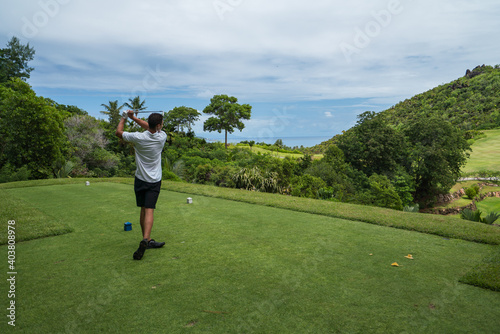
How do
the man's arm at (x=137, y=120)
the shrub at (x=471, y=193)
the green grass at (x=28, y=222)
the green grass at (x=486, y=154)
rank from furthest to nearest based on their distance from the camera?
the green grass at (x=486, y=154)
the shrub at (x=471, y=193)
the green grass at (x=28, y=222)
the man's arm at (x=137, y=120)

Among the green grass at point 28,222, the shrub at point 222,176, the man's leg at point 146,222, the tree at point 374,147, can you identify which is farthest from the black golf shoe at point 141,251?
the tree at point 374,147

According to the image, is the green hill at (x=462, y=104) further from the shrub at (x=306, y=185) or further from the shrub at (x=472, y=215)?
the shrub at (x=472, y=215)

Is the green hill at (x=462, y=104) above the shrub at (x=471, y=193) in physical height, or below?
above

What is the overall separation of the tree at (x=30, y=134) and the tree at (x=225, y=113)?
37.5 meters

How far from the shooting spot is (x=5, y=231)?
16.7 ft

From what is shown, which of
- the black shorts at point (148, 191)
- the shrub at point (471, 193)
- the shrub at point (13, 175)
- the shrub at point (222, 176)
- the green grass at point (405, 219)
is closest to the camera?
the black shorts at point (148, 191)

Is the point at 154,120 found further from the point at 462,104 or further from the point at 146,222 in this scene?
the point at 462,104

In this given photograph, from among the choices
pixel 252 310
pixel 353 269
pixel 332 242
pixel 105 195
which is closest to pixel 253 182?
pixel 105 195

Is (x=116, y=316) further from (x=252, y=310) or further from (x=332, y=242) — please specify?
(x=332, y=242)

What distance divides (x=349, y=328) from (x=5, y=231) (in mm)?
5439

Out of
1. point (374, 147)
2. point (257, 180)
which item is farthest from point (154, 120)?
point (374, 147)

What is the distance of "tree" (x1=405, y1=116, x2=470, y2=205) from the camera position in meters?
25.0

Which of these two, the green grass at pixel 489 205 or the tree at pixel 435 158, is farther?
the tree at pixel 435 158

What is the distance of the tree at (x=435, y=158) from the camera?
982 inches
